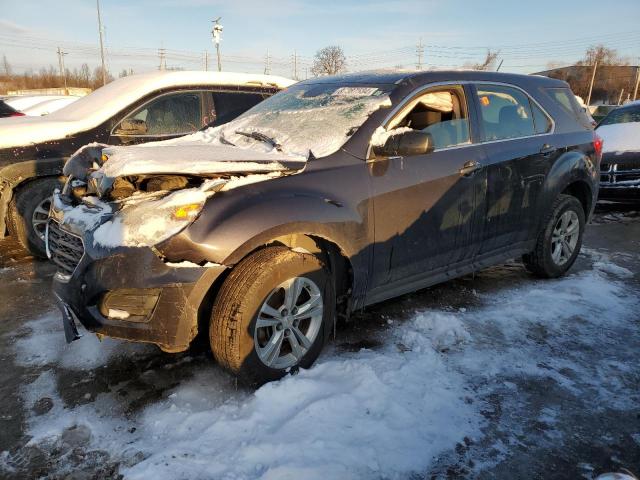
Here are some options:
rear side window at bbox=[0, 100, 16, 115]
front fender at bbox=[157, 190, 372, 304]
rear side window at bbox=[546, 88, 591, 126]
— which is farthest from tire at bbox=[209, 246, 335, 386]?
rear side window at bbox=[0, 100, 16, 115]

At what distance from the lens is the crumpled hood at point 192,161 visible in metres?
2.55

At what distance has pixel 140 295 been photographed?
→ 7.97 feet

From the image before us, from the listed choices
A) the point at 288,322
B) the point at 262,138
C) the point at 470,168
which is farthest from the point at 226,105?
the point at 288,322

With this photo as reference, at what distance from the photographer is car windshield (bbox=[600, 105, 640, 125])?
8984mm

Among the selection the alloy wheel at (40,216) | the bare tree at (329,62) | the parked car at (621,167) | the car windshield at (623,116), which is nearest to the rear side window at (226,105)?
the alloy wheel at (40,216)

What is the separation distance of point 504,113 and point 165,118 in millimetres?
3500

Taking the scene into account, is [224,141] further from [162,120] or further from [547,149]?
[547,149]

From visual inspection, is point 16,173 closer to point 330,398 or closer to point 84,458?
point 84,458

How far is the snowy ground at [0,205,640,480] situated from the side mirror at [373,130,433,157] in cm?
124

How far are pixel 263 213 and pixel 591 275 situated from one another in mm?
3612

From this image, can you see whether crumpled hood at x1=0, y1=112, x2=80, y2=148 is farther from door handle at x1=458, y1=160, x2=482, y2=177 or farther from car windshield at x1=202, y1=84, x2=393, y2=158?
door handle at x1=458, y1=160, x2=482, y2=177

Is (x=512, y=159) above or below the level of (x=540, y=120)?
below

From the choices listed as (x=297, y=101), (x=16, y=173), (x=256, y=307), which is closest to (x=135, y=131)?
(x=16, y=173)

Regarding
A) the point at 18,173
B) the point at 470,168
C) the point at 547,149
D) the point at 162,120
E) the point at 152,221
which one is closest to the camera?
the point at 152,221
